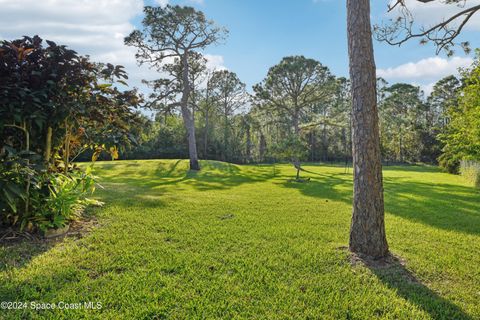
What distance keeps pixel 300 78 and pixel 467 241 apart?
19.9 metres

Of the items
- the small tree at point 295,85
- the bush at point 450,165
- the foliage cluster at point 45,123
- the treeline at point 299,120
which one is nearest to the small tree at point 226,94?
the treeline at point 299,120

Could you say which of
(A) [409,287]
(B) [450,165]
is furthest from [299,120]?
(A) [409,287]

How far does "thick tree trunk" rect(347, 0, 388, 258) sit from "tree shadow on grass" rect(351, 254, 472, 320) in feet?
0.58

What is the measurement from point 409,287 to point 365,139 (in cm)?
163

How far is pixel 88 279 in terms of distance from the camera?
268cm

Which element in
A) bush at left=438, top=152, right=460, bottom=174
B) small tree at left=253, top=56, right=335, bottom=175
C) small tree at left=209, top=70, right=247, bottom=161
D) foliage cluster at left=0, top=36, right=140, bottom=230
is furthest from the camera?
small tree at left=209, top=70, right=247, bottom=161

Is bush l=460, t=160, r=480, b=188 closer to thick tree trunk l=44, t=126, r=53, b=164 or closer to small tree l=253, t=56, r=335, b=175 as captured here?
small tree l=253, t=56, r=335, b=175

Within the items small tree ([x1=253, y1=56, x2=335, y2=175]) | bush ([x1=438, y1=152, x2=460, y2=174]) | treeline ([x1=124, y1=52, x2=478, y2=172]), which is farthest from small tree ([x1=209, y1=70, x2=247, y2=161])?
bush ([x1=438, y1=152, x2=460, y2=174])

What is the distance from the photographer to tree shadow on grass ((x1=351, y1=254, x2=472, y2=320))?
2.38 metres

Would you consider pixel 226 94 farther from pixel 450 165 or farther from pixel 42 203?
pixel 42 203

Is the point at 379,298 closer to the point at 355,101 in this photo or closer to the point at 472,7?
the point at 355,101

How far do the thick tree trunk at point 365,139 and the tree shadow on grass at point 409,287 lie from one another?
0.18m

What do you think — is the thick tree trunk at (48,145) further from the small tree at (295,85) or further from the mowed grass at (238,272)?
the small tree at (295,85)

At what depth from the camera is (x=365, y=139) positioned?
3.40 meters
